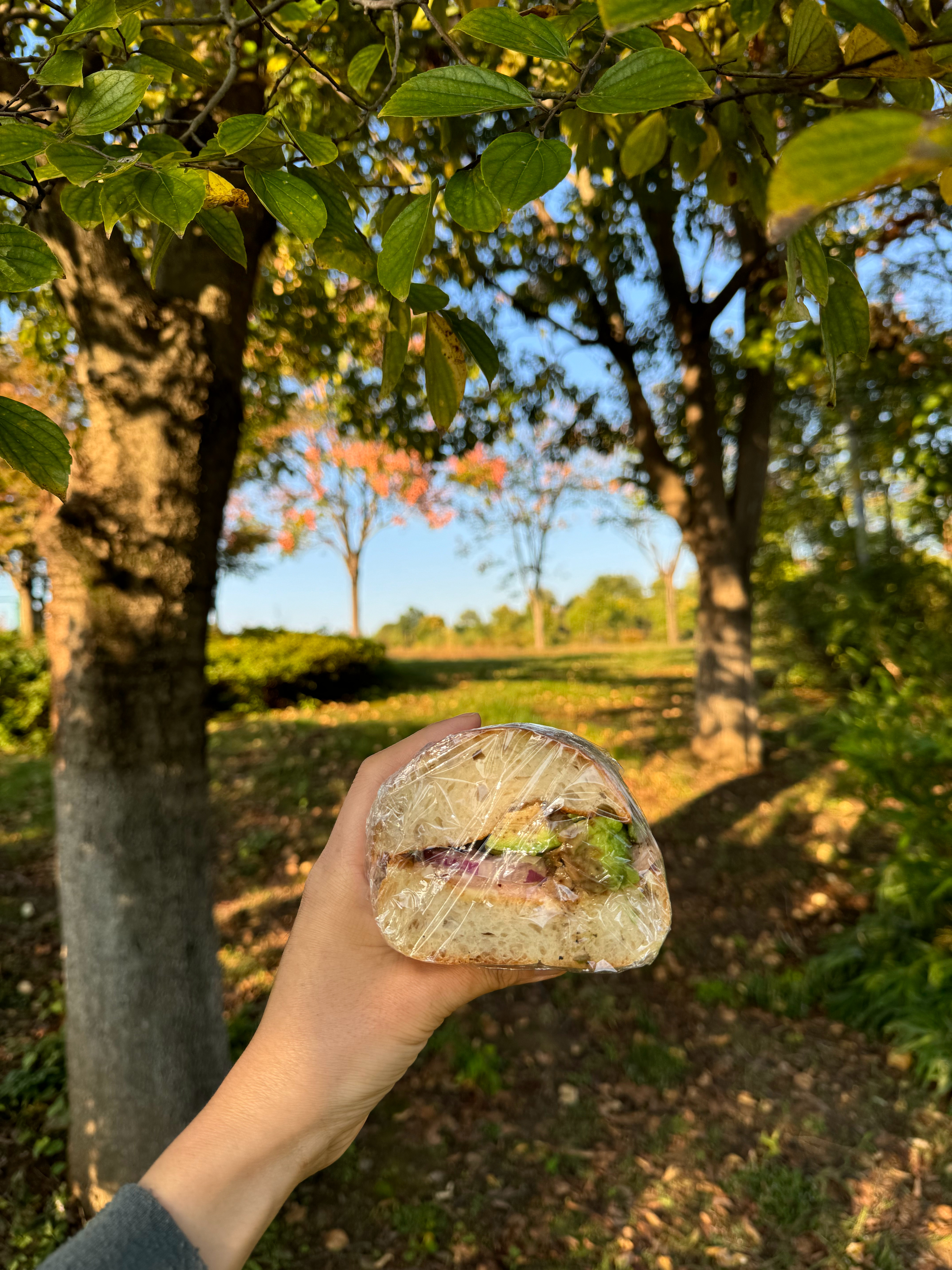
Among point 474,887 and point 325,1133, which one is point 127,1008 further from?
point 474,887

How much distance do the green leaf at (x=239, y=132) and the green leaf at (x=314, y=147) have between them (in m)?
0.07

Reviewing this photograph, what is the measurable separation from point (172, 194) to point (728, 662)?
7.55 meters

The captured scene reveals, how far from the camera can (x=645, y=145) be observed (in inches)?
54.8

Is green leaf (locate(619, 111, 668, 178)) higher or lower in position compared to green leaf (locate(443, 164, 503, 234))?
higher

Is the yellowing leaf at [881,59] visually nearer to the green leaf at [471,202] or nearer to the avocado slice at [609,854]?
the green leaf at [471,202]

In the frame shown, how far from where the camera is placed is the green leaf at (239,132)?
0.79m

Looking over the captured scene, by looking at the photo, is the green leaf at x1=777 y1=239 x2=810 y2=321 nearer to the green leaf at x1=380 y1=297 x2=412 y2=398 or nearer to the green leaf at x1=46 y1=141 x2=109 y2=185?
the green leaf at x1=380 y1=297 x2=412 y2=398

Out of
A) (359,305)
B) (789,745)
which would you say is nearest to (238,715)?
(359,305)

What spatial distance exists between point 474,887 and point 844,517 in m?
11.8

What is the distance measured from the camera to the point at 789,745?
841 cm

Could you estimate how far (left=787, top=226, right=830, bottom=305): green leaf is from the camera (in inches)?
34.3

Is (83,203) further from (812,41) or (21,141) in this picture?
(812,41)

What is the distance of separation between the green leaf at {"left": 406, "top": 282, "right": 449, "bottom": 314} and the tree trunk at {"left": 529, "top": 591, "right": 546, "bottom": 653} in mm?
27523

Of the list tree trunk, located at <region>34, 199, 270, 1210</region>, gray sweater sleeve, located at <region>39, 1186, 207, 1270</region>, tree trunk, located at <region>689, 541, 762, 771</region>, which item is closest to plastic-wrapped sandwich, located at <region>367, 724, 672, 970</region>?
gray sweater sleeve, located at <region>39, 1186, 207, 1270</region>
